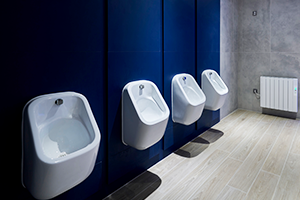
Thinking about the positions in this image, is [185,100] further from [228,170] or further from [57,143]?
[57,143]

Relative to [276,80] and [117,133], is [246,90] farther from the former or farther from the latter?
[117,133]

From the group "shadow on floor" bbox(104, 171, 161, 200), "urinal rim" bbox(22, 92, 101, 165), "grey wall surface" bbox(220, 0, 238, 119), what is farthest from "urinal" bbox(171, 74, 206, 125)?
"grey wall surface" bbox(220, 0, 238, 119)

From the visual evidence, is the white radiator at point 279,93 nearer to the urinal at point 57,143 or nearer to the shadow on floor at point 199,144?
the shadow on floor at point 199,144

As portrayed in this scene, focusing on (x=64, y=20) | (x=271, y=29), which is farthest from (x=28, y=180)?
(x=271, y=29)

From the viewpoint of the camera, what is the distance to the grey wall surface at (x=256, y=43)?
11.1 ft

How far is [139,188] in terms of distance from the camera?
175cm

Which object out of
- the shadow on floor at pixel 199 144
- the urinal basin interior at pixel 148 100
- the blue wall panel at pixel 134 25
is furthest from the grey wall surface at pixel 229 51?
the urinal basin interior at pixel 148 100

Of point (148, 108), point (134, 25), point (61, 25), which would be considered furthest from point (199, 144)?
point (61, 25)

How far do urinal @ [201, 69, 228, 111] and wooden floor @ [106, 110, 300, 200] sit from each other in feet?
1.58

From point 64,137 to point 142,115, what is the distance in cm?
69

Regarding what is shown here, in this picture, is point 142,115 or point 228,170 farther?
point 228,170

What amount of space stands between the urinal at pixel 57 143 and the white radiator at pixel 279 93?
3394mm

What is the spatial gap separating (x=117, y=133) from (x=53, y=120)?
58 centimetres

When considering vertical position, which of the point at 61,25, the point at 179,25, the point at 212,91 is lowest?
the point at 212,91
